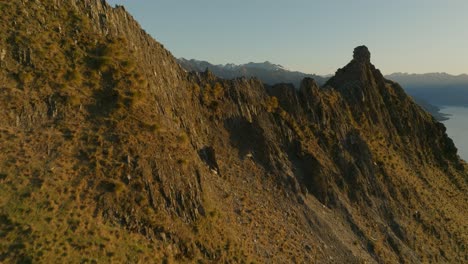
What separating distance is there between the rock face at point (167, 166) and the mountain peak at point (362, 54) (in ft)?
78.1

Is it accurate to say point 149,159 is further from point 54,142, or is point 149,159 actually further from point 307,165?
point 307,165

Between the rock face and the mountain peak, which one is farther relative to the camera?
the mountain peak

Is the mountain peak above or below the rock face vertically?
above

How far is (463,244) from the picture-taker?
6184 centimetres

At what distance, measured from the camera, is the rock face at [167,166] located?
27250 millimetres

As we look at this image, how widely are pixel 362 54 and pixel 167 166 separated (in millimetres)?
64274

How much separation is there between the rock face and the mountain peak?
23.8 meters

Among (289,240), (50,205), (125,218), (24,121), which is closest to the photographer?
(50,205)

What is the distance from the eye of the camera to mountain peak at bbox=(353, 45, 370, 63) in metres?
83.2

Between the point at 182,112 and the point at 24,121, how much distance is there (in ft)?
52.2

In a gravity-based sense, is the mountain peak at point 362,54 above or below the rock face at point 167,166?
above

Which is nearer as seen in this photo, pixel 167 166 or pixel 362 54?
pixel 167 166

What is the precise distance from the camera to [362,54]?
3327 inches

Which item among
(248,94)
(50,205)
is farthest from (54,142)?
(248,94)
